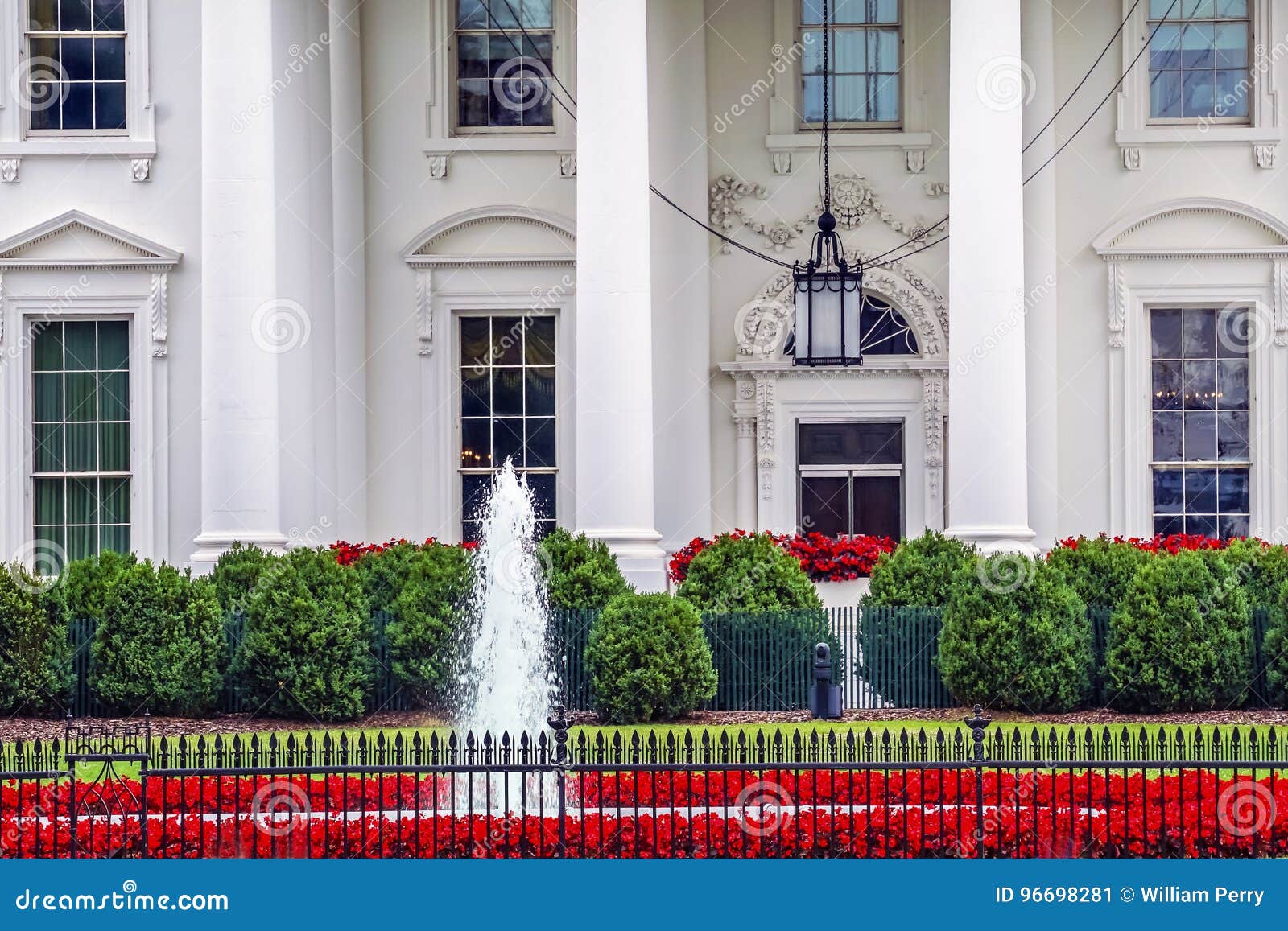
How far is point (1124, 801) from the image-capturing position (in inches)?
486

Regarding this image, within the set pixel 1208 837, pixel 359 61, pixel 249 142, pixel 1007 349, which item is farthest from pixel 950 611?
pixel 359 61

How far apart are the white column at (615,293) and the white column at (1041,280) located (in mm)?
5558

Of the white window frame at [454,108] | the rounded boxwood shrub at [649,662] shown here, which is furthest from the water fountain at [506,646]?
the white window frame at [454,108]

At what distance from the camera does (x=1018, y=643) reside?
19094 millimetres

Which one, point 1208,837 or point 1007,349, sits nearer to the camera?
point 1208,837

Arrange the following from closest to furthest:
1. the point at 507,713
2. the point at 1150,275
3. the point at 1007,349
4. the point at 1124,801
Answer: the point at 1124,801
the point at 507,713
the point at 1007,349
the point at 1150,275

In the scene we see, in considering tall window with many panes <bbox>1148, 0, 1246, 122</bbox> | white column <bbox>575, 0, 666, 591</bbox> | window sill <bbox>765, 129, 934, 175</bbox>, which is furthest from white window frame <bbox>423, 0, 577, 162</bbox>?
tall window with many panes <bbox>1148, 0, 1246, 122</bbox>

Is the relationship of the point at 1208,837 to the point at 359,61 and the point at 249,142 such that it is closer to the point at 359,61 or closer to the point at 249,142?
the point at 249,142

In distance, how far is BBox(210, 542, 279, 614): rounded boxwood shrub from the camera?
20500mm

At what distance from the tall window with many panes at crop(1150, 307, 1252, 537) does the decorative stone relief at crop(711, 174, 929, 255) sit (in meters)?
3.45

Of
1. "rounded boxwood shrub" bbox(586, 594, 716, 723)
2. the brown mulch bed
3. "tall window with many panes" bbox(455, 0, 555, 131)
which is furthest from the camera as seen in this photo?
"tall window with many panes" bbox(455, 0, 555, 131)

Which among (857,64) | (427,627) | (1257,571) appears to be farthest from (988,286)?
(427,627)

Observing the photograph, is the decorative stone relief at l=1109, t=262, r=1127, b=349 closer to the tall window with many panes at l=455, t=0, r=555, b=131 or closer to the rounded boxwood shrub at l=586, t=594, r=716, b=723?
the tall window with many panes at l=455, t=0, r=555, b=131

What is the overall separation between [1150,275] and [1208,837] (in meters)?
14.1
